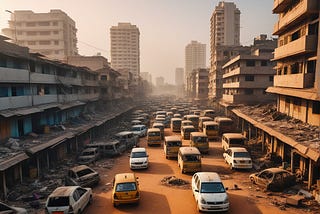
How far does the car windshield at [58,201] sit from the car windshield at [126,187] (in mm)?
3052

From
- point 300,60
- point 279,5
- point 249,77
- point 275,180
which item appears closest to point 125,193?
point 275,180

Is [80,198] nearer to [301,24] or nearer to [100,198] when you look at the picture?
[100,198]

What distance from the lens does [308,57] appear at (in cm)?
2450

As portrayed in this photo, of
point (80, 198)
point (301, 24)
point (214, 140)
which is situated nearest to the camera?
point (80, 198)

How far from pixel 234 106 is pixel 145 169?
28.4m

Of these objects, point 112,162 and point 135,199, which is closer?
point 135,199

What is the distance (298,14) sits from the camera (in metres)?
24.5

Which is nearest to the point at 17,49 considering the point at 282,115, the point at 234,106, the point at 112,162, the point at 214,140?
the point at 112,162

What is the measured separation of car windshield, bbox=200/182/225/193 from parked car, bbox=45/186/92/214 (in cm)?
672

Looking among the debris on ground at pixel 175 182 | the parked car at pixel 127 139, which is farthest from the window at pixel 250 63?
the debris on ground at pixel 175 182

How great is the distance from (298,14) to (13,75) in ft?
87.4

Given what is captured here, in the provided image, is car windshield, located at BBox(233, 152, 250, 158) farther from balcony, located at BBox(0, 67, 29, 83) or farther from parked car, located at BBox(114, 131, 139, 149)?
balcony, located at BBox(0, 67, 29, 83)

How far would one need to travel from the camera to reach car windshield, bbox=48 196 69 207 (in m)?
13.6

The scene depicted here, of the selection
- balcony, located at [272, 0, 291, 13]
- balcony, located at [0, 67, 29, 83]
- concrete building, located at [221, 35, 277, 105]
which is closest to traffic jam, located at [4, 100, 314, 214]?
balcony, located at [0, 67, 29, 83]
